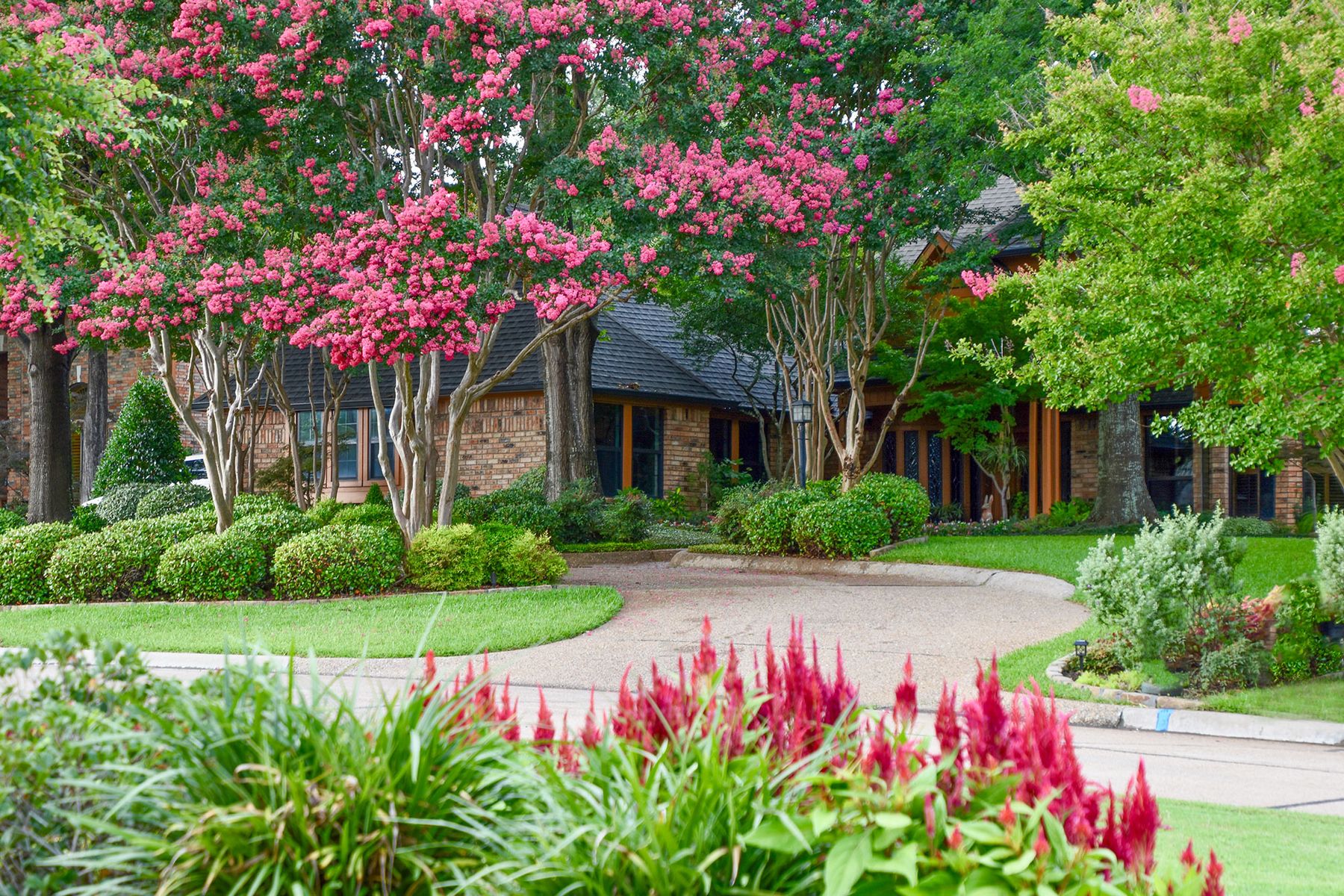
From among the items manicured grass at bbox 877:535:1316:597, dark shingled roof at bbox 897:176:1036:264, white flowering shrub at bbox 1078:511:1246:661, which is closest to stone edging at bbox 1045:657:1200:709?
white flowering shrub at bbox 1078:511:1246:661

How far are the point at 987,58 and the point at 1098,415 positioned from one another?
29.2ft

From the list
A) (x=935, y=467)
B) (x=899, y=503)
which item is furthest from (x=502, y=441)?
(x=899, y=503)

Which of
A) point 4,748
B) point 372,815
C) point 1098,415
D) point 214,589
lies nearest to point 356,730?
point 372,815

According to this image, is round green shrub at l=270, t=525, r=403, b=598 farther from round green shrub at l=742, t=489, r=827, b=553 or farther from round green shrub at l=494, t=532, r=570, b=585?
round green shrub at l=742, t=489, r=827, b=553

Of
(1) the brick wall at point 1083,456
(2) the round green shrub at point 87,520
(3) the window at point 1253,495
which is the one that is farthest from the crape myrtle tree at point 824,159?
(2) the round green shrub at point 87,520

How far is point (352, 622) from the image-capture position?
1316 cm

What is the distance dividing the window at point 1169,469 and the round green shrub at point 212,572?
18.0m

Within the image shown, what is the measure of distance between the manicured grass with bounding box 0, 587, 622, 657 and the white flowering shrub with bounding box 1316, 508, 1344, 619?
6.65 metres

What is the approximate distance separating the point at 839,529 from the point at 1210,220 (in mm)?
8287

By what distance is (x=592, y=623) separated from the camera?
12961mm

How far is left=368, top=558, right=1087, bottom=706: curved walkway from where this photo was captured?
1093 cm

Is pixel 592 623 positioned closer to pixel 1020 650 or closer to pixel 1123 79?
pixel 1020 650

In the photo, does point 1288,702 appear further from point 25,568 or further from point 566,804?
point 25,568

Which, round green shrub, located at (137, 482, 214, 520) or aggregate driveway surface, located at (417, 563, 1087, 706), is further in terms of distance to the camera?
round green shrub, located at (137, 482, 214, 520)
